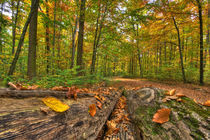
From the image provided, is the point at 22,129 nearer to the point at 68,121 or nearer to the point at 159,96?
the point at 68,121

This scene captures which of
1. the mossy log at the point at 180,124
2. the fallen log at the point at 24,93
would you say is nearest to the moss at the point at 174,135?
the mossy log at the point at 180,124

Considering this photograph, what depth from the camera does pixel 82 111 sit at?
131 cm

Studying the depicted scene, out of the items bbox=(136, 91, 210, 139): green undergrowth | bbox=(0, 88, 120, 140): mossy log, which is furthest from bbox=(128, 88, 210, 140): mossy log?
bbox=(0, 88, 120, 140): mossy log

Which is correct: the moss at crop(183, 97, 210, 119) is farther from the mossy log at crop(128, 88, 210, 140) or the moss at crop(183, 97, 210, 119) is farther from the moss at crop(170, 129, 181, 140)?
the moss at crop(170, 129, 181, 140)

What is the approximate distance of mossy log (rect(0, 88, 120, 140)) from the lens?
677 mm

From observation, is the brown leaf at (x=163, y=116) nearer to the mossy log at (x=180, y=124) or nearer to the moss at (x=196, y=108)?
the mossy log at (x=180, y=124)

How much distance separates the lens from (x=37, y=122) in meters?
0.82

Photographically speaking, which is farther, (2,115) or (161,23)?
(161,23)

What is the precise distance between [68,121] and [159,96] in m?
2.12

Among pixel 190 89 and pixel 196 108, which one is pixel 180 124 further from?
pixel 190 89

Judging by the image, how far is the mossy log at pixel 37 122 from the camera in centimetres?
68

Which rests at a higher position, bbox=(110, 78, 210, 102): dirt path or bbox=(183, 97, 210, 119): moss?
bbox=(183, 97, 210, 119): moss

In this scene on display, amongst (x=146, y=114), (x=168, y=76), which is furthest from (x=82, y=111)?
(x=168, y=76)

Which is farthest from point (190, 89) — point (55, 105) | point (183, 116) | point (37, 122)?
point (37, 122)
